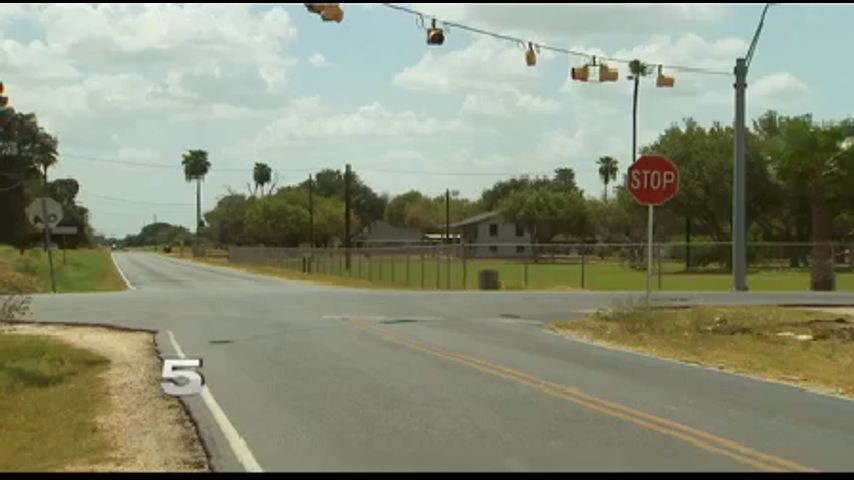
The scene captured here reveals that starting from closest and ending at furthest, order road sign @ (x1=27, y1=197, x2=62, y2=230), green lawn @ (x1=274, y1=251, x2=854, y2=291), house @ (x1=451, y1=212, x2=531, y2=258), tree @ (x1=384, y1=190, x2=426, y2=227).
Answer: road sign @ (x1=27, y1=197, x2=62, y2=230), green lawn @ (x1=274, y1=251, x2=854, y2=291), house @ (x1=451, y1=212, x2=531, y2=258), tree @ (x1=384, y1=190, x2=426, y2=227)

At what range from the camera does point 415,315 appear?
26.4 meters

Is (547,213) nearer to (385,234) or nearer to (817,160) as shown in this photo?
(385,234)

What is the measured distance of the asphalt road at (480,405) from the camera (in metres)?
9.30

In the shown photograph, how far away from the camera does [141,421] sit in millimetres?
12039

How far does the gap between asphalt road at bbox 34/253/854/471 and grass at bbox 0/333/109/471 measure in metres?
1.21

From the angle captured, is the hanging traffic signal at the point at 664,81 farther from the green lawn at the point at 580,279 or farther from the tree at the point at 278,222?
the tree at the point at 278,222

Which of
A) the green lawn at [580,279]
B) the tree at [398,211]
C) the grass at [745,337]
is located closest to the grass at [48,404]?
the grass at [745,337]

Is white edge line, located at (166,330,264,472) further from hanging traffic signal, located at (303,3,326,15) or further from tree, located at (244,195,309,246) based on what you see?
tree, located at (244,195,309,246)

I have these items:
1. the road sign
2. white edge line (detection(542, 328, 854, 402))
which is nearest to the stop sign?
white edge line (detection(542, 328, 854, 402))

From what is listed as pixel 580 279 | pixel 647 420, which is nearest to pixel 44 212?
pixel 580 279

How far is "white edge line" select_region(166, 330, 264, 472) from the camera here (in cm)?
909

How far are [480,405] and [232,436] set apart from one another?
9.65 feet

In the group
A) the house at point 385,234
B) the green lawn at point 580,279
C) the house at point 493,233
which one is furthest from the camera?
the house at point 385,234

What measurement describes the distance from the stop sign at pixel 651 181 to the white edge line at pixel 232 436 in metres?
12.0
